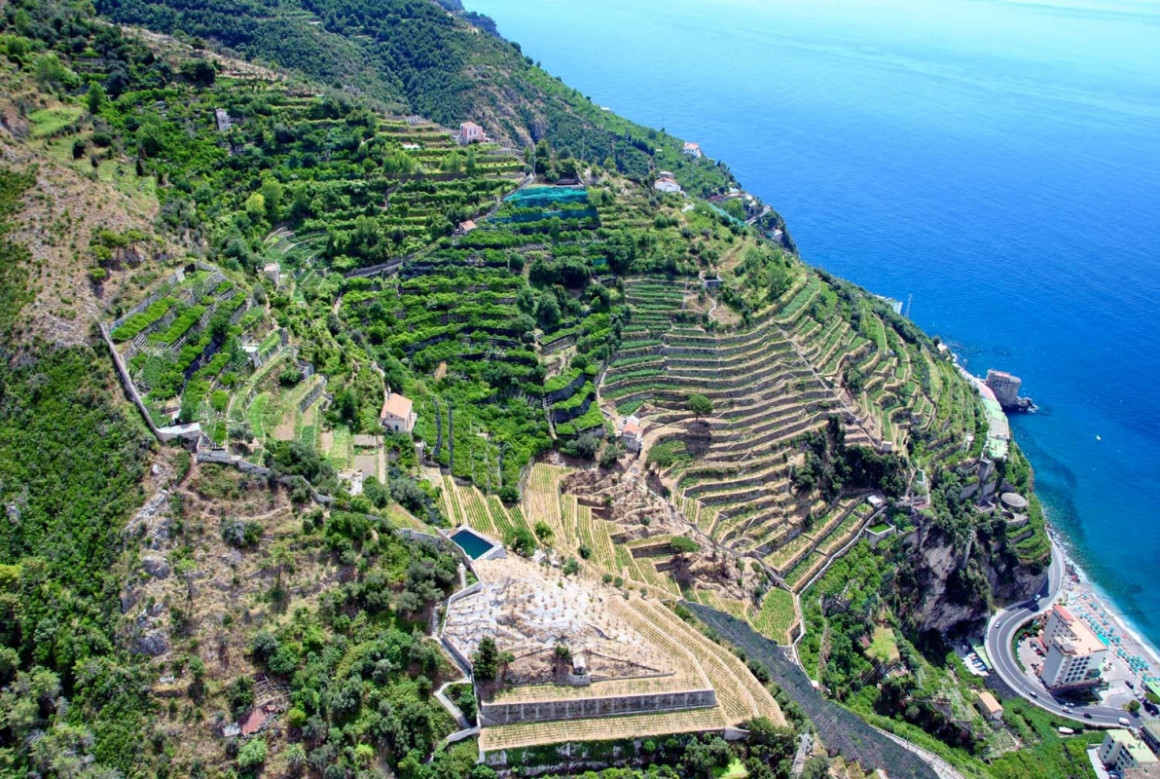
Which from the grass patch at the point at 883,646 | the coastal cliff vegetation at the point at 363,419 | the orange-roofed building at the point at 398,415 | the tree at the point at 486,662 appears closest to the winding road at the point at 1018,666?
the coastal cliff vegetation at the point at 363,419

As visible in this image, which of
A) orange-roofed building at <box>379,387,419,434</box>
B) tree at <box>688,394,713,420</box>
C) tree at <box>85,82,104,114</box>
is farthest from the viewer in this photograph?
tree at <box>85,82,104,114</box>

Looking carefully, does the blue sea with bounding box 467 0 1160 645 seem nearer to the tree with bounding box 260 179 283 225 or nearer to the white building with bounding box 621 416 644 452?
the white building with bounding box 621 416 644 452

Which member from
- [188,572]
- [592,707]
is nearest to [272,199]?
[188,572]

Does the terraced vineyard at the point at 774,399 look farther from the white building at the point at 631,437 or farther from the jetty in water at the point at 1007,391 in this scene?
the jetty in water at the point at 1007,391

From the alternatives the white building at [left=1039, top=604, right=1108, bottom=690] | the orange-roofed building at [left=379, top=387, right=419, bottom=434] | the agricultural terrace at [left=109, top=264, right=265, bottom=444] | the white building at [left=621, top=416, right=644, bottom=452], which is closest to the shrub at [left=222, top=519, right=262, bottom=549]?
the agricultural terrace at [left=109, top=264, right=265, bottom=444]

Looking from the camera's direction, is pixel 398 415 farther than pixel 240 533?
Yes

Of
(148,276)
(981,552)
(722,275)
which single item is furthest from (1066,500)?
(148,276)

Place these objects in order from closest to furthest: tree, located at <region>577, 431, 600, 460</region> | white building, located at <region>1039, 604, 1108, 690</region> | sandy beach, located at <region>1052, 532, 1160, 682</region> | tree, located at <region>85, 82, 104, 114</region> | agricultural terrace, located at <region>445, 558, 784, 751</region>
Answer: agricultural terrace, located at <region>445, 558, 784, 751</region>, tree, located at <region>577, 431, 600, 460</region>, white building, located at <region>1039, 604, 1108, 690</region>, sandy beach, located at <region>1052, 532, 1160, 682</region>, tree, located at <region>85, 82, 104, 114</region>

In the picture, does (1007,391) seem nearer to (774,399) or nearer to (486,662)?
(774,399)
